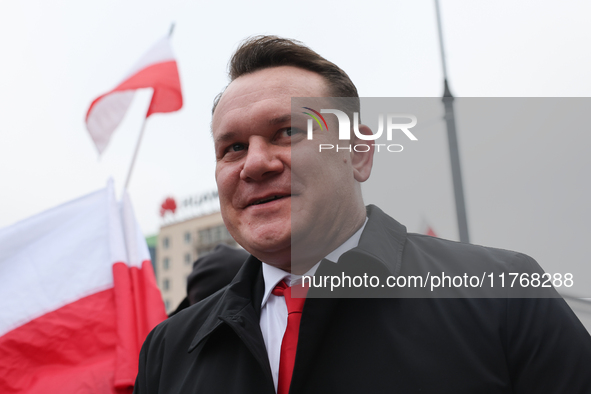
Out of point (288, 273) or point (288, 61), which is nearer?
point (288, 273)

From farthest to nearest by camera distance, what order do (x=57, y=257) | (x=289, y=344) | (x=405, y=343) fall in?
1. (x=57, y=257)
2. (x=289, y=344)
3. (x=405, y=343)

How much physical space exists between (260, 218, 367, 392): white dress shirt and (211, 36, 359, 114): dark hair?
57cm

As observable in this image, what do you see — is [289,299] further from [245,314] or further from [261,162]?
[261,162]

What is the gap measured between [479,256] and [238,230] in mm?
830

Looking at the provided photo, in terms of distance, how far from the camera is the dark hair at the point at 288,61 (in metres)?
1.89

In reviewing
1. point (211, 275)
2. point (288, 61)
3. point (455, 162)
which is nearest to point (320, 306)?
point (288, 61)

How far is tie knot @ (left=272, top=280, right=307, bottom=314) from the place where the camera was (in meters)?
1.62

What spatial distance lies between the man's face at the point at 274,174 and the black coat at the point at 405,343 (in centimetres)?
16

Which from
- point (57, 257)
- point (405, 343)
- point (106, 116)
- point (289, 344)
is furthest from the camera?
point (106, 116)

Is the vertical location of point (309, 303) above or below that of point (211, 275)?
above

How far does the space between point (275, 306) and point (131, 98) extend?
3882 mm

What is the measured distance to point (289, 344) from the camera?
1562 mm

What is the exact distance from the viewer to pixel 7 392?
8.21 ft

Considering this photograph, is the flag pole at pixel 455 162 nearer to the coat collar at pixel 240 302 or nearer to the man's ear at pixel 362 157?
the man's ear at pixel 362 157
